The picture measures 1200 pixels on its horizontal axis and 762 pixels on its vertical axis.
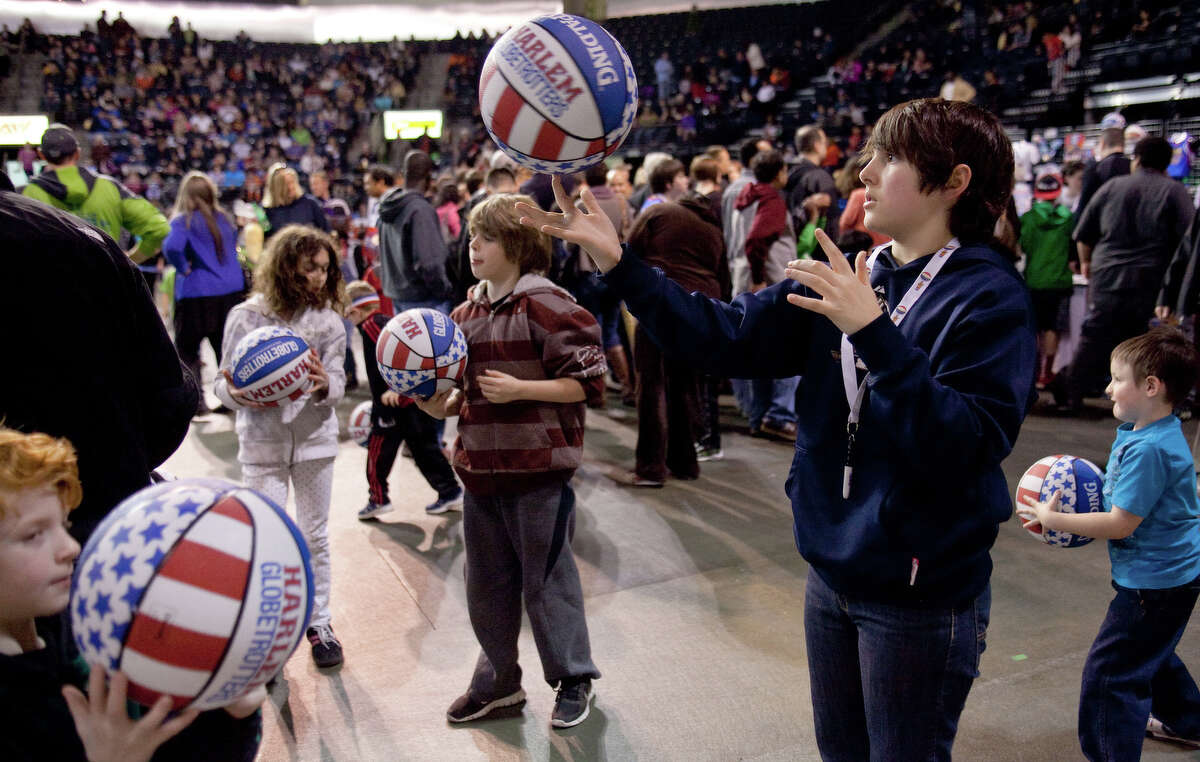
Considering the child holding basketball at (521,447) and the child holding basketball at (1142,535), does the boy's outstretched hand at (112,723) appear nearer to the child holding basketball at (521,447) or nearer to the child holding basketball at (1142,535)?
the child holding basketball at (521,447)

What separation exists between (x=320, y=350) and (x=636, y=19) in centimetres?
2338

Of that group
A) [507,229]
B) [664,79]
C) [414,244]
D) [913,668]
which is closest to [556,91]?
[507,229]

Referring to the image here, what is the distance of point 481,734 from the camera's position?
2875mm

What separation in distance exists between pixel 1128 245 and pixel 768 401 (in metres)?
2.63

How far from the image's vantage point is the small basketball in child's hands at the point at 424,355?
2.71 meters

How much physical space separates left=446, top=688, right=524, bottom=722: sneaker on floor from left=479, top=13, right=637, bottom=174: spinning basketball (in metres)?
1.83

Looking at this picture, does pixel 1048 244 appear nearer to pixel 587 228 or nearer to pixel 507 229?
pixel 507 229

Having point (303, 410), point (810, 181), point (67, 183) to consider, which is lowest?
point (303, 410)

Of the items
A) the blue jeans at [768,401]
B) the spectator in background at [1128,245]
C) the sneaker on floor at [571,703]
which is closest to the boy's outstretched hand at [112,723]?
the sneaker on floor at [571,703]

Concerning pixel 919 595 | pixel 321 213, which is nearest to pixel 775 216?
pixel 321 213

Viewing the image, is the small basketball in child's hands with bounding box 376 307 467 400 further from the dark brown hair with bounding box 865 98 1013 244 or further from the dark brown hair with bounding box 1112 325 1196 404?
the dark brown hair with bounding box 1112 325 1196 404

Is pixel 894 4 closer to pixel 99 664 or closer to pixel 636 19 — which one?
pixel 636 19

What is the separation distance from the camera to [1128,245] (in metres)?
6.04

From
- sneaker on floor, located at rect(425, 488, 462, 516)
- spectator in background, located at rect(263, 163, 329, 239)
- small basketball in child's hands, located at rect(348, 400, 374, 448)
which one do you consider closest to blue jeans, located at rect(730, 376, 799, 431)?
sneaker on floor, located at rect(425, 488, 462, 516)
